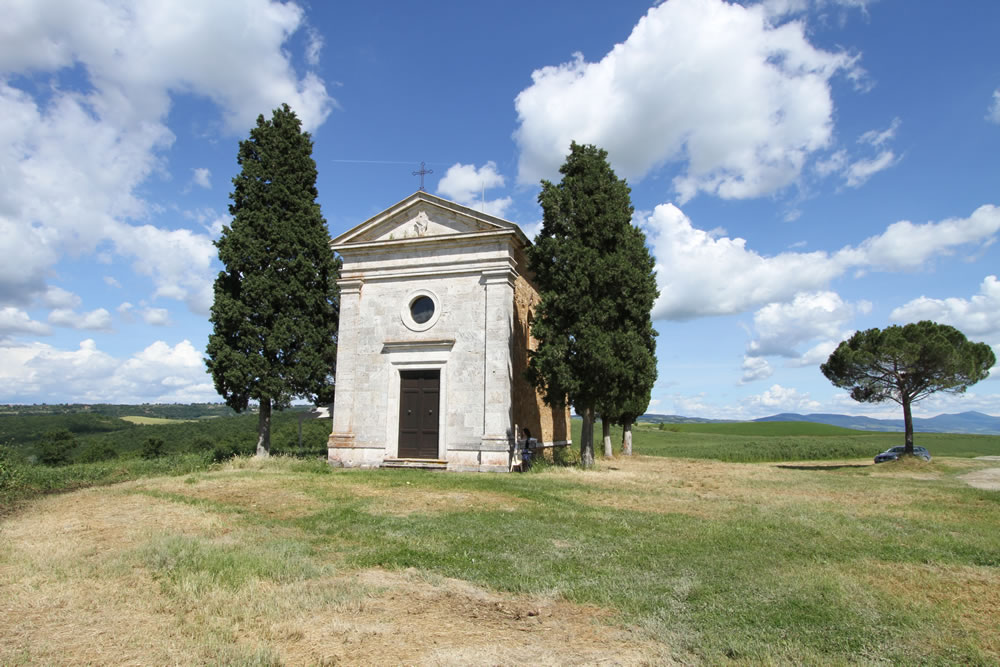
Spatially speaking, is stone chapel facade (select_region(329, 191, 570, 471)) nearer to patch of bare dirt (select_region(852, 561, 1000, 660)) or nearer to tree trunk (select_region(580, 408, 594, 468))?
tree trunk (select_region(580, 408, 594, 468))

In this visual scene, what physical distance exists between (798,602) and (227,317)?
725 inches

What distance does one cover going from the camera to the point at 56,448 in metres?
Answer: 37.8

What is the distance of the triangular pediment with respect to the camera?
60.3 ft

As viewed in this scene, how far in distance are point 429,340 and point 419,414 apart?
2.46 m

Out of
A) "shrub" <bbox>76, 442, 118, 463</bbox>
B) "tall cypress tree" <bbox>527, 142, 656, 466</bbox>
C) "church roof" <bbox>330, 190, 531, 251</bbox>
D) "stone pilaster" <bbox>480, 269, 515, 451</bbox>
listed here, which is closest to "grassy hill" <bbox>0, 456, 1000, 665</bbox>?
"stone pilaster" <bbox>480, 269, 515, 451</bbox>

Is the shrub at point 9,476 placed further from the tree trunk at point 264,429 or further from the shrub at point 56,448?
the shrub at point 56,448

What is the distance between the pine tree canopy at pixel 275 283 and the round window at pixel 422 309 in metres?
3.78

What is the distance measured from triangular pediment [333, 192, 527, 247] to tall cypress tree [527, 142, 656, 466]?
1848 mm

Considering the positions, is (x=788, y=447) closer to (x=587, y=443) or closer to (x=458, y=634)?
(x=587, y=443)

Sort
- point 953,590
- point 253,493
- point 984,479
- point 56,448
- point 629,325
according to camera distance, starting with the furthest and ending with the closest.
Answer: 1. point 56,448
2. point 984,479
3. point 629,325
4. point 253,493
5. point 953,590

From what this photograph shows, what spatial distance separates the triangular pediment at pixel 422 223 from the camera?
18.4 meters

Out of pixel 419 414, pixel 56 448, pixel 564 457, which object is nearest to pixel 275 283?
pixel 419 414

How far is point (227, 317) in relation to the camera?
1873 cm

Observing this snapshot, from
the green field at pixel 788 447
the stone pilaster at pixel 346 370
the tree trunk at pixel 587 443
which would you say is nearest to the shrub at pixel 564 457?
the tree trunk at pixel 587 443
